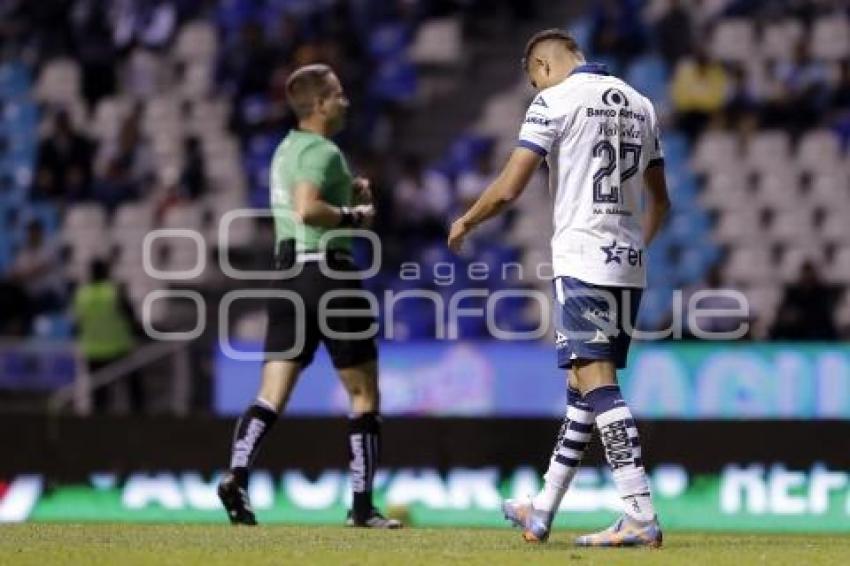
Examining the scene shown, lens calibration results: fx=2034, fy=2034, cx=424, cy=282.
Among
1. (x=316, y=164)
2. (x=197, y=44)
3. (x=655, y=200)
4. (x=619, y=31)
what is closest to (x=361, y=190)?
(x=316, y=164)

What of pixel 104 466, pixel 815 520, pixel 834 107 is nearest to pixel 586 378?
pixel 815 520

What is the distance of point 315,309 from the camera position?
10.2 metres

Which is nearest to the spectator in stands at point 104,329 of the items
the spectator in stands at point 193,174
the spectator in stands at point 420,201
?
the spectator in stands at point 193,174

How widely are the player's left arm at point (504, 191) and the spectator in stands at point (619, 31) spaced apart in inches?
496

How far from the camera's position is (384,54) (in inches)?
874

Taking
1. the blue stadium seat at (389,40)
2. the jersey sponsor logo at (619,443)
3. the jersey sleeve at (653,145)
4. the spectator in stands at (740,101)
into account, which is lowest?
the jersey sponsor logo at (619,443)

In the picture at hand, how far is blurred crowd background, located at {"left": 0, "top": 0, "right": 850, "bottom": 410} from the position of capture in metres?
19.1

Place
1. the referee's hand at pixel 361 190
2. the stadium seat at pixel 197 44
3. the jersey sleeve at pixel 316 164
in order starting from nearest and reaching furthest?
the jersey sleeve at pixel 316 164 → the referee's hand at pixel 361 190 → the stadium seat at pixel 197 44

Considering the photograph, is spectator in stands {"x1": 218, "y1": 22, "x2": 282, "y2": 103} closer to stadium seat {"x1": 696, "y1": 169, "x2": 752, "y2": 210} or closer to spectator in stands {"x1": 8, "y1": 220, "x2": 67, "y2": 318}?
spectator in stands {"x1": 8, "y1": 220, "x2": 67, "y2": 318}

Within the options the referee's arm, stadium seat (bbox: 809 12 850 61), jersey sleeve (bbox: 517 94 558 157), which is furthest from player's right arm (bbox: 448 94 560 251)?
stadium seat (bbox: 809 12 850 61)

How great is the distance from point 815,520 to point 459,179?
7.98m

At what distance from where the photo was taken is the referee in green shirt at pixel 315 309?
10219mm

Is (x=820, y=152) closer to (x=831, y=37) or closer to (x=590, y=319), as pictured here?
(x=831, y=37)

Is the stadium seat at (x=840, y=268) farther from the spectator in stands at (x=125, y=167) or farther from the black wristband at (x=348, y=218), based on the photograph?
the black wristband at (x=348, y=218)
